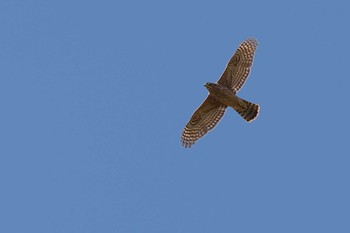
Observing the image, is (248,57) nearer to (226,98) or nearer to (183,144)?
(226,98)

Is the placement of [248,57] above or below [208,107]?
above

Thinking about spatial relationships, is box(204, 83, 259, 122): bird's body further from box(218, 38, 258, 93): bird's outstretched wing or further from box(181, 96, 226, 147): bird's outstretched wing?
box(181, 96, 226, 147): bird's outstretched wing

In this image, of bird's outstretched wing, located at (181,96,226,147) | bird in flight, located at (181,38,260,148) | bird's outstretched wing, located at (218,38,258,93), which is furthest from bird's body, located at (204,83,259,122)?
bird's outstretched wing, located at (181,96,226,147)

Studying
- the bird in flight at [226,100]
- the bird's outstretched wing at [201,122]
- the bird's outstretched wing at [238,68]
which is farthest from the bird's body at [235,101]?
the bird's outstretched wing at [201,122]

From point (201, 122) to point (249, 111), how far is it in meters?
2.46

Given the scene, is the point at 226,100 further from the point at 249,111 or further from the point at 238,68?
the point at 238,68

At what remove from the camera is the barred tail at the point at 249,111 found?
3356cm

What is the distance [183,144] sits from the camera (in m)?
35.2

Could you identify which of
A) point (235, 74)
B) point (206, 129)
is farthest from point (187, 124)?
point (235, 74)

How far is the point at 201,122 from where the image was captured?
35156 mm

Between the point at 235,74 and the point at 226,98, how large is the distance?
1.21 meters

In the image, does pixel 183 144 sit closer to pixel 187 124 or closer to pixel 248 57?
pixel 187 124

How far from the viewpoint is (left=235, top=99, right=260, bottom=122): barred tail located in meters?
33.6

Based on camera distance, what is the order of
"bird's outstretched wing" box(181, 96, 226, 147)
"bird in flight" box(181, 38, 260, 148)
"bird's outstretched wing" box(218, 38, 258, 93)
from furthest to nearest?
"bird's outstretched wing" box(181, 96, 226, 147), "bird's outstretched wing" box(218, 38, 258, 93), "bird in flight" box(181, 38, 260, 148)
